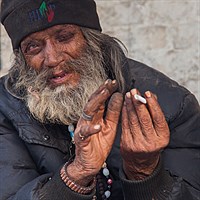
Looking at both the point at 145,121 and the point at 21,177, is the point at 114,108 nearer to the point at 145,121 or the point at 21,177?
the point at 145,121

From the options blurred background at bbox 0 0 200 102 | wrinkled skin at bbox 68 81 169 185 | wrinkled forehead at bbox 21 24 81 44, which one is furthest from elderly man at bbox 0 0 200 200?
blurred background at bbox 0 0 200 102

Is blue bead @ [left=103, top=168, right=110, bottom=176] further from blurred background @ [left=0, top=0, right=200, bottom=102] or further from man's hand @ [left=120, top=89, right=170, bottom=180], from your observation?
blurred background @ [left=0, top=0, right=200, bottom=102]

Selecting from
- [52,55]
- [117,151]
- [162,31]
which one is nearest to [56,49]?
[52,55]

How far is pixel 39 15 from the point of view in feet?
8.07

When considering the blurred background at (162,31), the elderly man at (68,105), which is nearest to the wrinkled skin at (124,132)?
the elderly man at (68,105)

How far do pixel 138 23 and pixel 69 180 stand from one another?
204 centimetres

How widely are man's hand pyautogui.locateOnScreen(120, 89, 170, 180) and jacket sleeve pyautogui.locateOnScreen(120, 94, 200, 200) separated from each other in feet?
0.30

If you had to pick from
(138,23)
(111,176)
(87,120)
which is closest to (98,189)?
(111,176)

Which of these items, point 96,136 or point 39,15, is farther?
point 39,15

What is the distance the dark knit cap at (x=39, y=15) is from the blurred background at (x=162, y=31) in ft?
4.70

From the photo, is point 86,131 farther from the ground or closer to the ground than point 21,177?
farther from the ground

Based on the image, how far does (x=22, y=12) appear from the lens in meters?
2.49

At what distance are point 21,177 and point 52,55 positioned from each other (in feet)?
1.46

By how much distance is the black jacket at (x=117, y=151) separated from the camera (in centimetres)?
220
